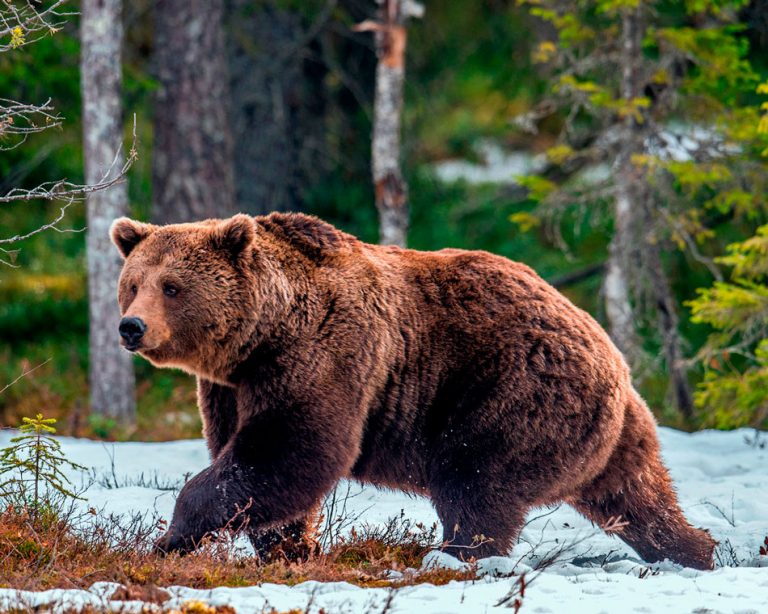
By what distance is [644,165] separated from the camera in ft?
34.5

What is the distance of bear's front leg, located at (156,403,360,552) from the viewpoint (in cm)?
537

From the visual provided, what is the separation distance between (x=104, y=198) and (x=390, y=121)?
3.02 metres

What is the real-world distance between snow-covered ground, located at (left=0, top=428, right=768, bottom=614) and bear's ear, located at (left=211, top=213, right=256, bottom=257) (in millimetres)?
1710

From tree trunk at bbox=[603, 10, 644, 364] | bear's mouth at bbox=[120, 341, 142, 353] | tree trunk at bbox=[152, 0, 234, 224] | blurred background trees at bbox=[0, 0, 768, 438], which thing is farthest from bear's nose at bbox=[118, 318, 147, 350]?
tree trunk at bbox=[152, 0, 234, 224]

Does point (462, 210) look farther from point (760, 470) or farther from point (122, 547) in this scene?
point (122, 547)

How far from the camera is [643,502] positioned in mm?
6031

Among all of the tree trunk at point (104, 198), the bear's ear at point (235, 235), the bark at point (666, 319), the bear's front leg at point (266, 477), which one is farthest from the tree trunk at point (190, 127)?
the bear's front leg at point (266, 477)

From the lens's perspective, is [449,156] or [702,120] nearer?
[702,120]

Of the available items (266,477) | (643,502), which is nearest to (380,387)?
(266,477)

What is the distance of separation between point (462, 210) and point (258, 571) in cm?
945

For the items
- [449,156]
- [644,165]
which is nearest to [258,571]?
[644,165]

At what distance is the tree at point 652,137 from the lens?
987cm

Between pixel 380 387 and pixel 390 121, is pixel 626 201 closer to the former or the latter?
pixel 390 121

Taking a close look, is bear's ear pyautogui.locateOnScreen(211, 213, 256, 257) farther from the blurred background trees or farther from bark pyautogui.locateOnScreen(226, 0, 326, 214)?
bark pyautogui.locateOnScreen(226, 0, 326, 214)
